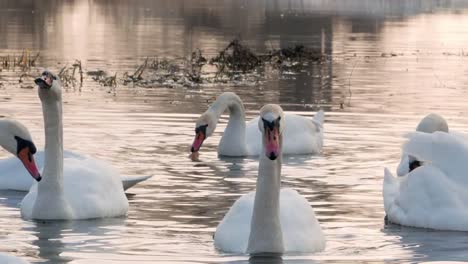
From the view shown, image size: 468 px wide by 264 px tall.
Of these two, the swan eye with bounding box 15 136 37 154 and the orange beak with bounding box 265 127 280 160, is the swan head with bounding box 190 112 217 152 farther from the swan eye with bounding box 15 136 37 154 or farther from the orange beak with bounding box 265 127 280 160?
the orange beak with bounding box 265 127 280 160

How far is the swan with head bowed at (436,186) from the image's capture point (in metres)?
11.9

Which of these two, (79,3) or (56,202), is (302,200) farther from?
(79,3)

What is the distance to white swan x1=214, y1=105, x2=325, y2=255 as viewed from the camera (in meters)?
9.60

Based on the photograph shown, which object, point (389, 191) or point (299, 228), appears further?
point (389, 191)

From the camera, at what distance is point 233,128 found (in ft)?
56.7

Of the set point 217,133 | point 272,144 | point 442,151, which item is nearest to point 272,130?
point 272,144

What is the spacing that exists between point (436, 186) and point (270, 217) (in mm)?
2537

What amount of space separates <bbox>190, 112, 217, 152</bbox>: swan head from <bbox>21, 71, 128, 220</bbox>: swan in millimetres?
4127

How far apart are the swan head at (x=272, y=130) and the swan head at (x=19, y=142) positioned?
272 centimetres

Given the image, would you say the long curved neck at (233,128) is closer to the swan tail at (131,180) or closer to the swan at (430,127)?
the swan at (430,127)

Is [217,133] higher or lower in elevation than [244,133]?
lower

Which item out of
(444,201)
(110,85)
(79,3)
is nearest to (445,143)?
(444,201)

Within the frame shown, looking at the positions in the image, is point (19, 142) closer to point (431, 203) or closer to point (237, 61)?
point (431, 203)

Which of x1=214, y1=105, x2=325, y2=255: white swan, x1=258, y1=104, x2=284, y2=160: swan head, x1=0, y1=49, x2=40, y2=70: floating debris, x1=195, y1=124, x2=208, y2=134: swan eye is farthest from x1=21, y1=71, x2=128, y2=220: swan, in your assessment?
x1=0, y1=49, x2=40, y2=70: floating debris
